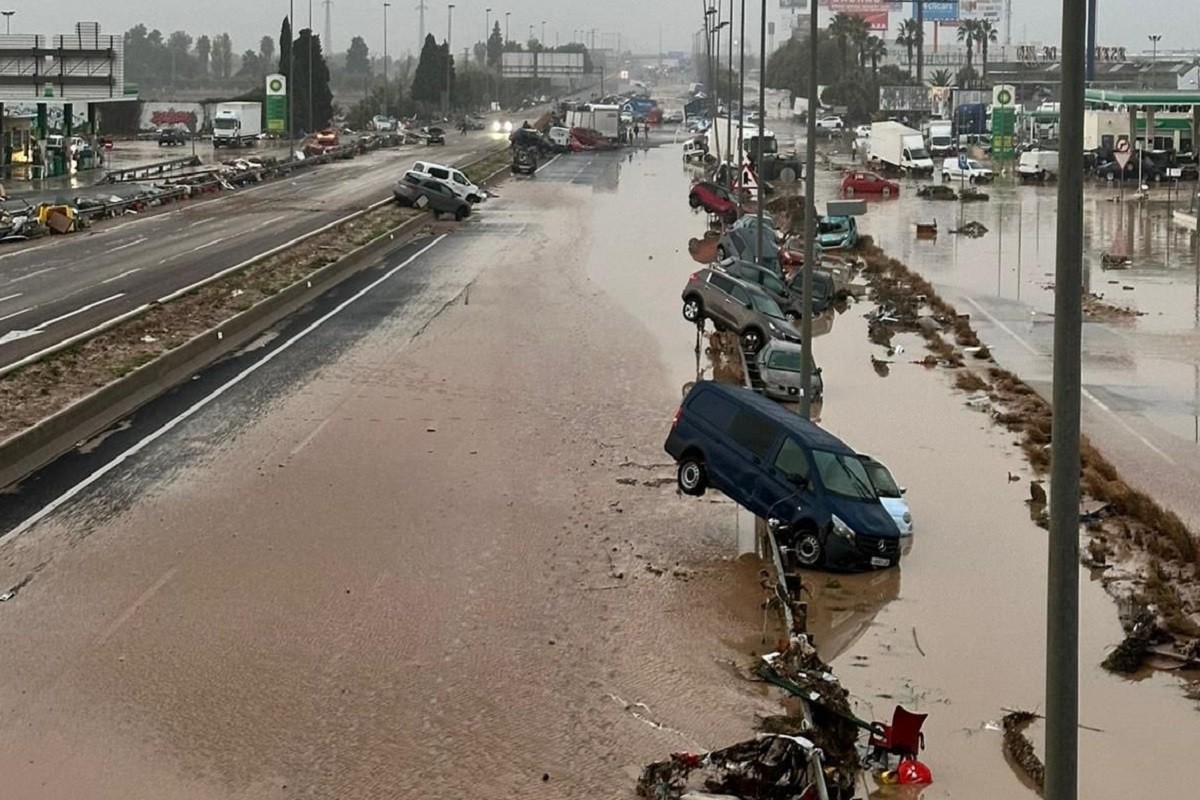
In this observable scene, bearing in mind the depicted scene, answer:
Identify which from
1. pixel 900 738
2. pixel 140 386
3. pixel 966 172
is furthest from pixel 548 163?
pixel 900 738

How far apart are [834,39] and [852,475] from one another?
178080 mm

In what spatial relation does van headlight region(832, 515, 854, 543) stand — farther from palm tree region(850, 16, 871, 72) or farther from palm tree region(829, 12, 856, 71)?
palm tree region(829, 12, 856, 71)

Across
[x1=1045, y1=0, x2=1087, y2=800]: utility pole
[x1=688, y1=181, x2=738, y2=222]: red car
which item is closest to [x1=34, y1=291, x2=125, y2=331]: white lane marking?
[x1=688, y1=181, x2=738, y2=222]: red car

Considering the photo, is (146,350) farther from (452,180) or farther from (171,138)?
(171,138)

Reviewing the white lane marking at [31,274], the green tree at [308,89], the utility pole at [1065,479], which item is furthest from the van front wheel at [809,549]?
the green tree at [308,89]

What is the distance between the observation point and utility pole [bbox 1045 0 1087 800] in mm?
7559

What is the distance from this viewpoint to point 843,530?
18984mm

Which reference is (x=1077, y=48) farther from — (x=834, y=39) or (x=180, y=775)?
(x=834, y=39)

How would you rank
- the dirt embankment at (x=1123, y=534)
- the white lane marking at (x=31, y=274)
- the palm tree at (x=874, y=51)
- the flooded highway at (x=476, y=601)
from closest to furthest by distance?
1. the flooded highway at (x=476, y=601)
2. the dirt embankment at (x=1123, y=534)
3. the white lane marking at (x=31, y=274)
4. the palm tree at (x=874, y=51)

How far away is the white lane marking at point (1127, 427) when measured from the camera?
25328mm

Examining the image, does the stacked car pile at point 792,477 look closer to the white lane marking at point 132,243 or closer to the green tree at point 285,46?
the white lane marking at point 132,243

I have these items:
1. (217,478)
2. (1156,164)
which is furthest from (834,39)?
(217,478)

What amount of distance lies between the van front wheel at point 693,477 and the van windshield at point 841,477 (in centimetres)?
178

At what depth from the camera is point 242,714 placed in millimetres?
14539
